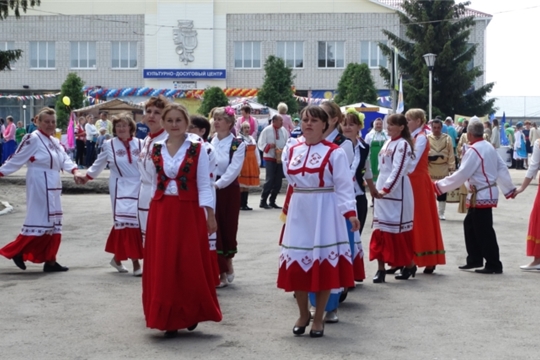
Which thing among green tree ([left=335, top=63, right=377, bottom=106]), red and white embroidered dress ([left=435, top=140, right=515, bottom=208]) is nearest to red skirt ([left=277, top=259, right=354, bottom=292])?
red and white embroidered dress ([left=435, top=140, right=515, bottom=208])

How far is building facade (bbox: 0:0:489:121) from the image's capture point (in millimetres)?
65688

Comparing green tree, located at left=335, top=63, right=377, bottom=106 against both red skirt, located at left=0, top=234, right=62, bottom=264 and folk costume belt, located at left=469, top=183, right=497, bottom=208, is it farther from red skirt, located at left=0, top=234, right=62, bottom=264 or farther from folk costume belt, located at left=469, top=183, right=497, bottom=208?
red skirt, located at left=0, top=234, right=62, bottom=264

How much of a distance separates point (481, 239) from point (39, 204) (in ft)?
16.6

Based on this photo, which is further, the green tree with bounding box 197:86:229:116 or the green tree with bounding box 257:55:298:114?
the green tree with bounding box 257:55:298:114

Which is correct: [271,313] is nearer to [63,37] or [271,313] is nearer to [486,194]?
[486,194]

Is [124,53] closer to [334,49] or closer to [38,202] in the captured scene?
[334,49]

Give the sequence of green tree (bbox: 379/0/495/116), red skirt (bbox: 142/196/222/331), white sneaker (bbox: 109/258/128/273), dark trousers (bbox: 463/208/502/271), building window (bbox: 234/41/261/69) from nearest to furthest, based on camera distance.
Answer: red skirt (bbox: 142/196/222/331) < white sneaker (bbox: 109/258/128/273) < dark trousers (bbox: 463/208/502/271) < green tree (bbox: 379/0/495/116) < building window (bbox: 234/41/261/69)

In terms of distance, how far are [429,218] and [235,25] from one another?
56.0 meters

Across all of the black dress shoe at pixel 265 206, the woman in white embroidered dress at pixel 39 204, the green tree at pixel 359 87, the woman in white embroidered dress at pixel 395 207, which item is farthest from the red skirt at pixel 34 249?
the green tree at pixel 359 87

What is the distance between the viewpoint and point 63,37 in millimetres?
67188

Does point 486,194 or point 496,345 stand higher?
point 486,194

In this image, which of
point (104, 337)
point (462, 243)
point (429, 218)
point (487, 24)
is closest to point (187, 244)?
point (104, 337)

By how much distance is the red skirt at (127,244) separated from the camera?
1096cm

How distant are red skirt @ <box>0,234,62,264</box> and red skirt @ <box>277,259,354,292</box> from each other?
4.29 m
